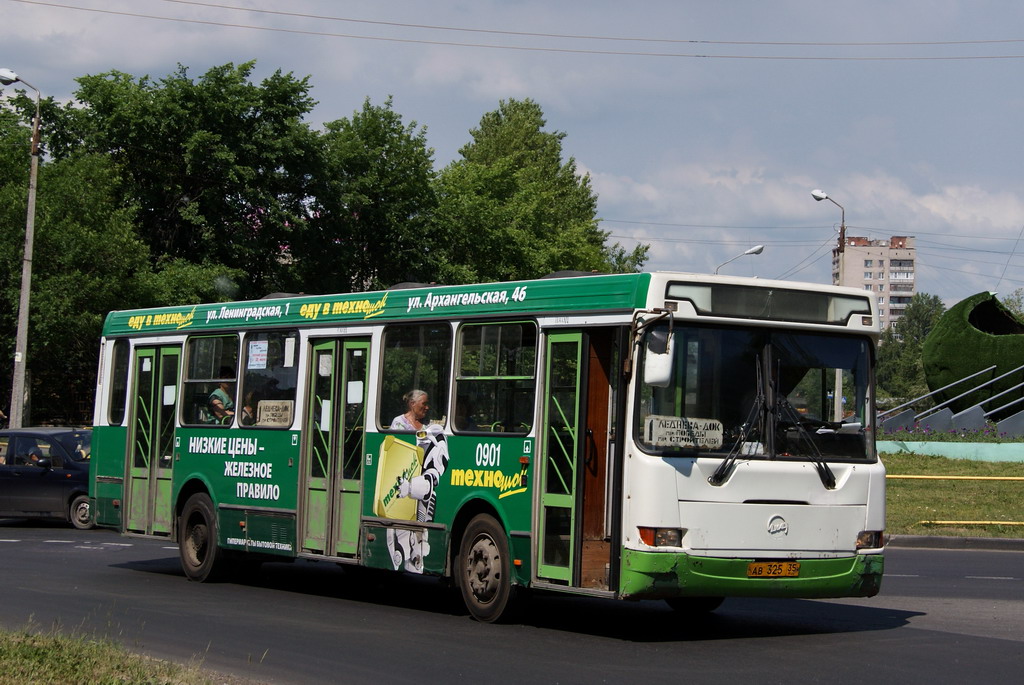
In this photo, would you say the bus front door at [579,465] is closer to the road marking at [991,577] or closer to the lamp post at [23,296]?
the road marking at [991,577]

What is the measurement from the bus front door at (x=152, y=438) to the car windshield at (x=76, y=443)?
7483mm

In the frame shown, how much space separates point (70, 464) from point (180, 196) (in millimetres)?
22573

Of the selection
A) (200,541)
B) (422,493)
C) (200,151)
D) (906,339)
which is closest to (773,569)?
(422,493)

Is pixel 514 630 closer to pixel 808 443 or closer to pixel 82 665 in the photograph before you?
pixel 808 443

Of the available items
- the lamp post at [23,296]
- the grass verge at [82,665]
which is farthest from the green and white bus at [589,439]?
the lamp post at [23,296]

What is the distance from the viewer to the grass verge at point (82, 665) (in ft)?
26.6

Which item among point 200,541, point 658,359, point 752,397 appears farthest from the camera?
point 200,541

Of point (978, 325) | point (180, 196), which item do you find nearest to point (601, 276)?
point (978, 325)

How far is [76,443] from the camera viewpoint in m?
24.3

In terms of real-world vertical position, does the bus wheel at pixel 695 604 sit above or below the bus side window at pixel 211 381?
below

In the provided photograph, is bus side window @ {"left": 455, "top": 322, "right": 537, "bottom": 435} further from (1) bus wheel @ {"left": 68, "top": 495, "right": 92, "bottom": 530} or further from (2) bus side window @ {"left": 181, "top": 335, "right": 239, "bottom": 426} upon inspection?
(1) bus wheel @ {"left": 68, "top": 495, "right": 92, "bottom": 530}

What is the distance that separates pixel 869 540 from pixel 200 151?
35715 millimetres

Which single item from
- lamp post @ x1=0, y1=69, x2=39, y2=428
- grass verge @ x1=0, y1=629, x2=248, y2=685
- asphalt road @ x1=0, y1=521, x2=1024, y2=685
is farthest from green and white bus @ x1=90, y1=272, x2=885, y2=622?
lamp post @ x1=0, y1=69, x2=39, y2=428

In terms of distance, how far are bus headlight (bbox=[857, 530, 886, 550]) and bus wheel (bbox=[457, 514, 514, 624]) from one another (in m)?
2.79
